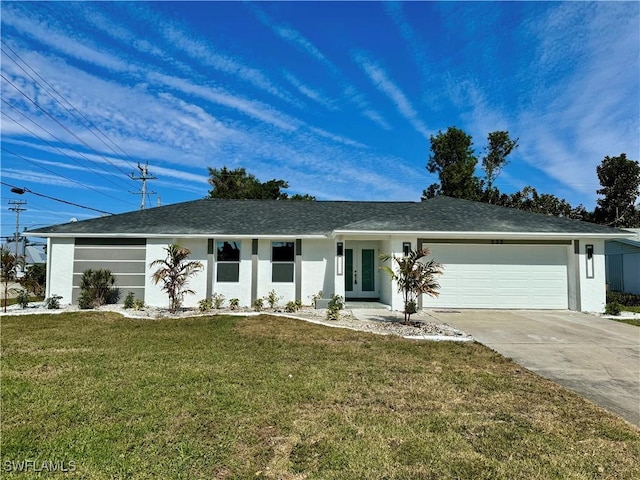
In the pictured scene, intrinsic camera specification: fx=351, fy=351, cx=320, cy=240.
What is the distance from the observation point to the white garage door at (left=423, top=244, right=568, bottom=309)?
12.7 meters

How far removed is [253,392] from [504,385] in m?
3.62

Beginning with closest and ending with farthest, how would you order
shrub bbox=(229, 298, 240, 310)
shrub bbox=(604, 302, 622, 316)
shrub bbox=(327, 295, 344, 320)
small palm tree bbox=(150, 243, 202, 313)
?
1. shrub bbox=(327, 295, 344, 320)
2. shrub bbox=(604, 302, 622, 316)
3. small palm tree bbox=(150, 243, 202, 313)
4. shrub bbox=(229, 298, 240, 310)

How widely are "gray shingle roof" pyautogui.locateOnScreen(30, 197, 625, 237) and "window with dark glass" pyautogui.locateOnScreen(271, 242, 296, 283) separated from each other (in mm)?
595

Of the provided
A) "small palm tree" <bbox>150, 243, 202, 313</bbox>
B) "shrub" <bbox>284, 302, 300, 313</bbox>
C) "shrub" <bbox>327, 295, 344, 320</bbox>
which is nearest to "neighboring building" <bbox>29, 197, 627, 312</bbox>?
"small palm tree" <bbox>150, 243, 202, 313</bbox>

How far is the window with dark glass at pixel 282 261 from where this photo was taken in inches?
541

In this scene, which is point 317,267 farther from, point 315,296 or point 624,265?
point 624,265

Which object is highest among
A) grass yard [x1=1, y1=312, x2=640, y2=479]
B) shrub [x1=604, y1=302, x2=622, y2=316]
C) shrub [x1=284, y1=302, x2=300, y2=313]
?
shrub [x1=604, y1=302, x2=622, y2=316]

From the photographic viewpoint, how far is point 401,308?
39.6 ft

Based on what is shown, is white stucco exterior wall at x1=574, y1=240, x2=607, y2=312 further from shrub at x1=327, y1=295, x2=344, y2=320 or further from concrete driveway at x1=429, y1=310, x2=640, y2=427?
shrub at x1=327, y1=295, x2=344, y2=320

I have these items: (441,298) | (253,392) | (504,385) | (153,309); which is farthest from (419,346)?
(153,309)

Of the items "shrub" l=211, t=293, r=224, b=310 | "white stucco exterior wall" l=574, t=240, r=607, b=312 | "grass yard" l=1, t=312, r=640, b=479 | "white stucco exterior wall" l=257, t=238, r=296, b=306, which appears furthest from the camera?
"white stucco exterior wall" l=257, t=238, r=296, b=306

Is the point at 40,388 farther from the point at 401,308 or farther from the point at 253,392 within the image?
the point at 401,308

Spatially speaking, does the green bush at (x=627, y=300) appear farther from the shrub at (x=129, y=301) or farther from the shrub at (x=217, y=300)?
the shrub at (x=129, y=301)

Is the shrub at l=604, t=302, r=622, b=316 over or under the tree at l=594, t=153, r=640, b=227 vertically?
under
